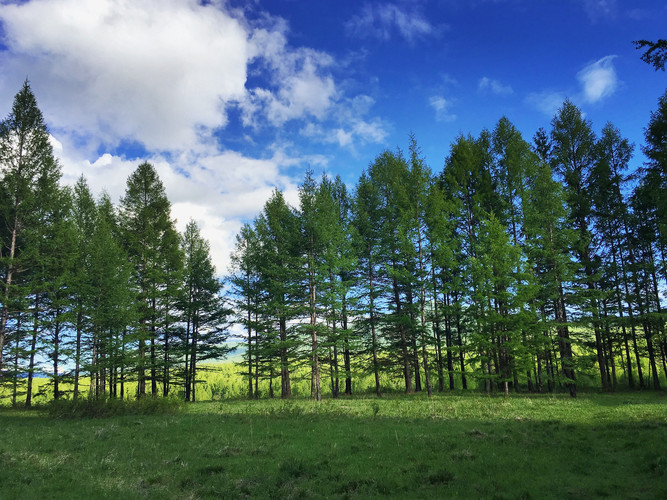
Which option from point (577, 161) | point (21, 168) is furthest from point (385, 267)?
point (21, 168)

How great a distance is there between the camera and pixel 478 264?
24.4 metres

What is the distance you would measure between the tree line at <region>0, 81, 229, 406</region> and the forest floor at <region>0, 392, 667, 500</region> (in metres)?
12.2

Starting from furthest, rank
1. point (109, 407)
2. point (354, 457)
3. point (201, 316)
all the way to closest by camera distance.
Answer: point (201, 316)
point (109, 407)
point (354, 457)

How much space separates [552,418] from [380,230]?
62.6 feet

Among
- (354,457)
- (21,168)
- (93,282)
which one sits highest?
(21,168)

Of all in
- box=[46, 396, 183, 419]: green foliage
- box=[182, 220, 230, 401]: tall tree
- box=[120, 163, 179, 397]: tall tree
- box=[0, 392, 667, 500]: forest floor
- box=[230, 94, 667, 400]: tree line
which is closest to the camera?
box=[0, 392, 667, 500]: forest floor

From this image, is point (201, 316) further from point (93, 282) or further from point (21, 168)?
point (21, 168)

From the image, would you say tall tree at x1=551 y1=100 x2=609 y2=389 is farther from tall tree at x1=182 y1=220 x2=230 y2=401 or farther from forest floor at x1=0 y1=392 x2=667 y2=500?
tall tree at x1=182 y1=220 x2=230 y2=401

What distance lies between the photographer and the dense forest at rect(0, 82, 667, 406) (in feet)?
82.7

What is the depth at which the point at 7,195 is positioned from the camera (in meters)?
25.4

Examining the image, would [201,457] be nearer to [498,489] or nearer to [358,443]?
[358,443]

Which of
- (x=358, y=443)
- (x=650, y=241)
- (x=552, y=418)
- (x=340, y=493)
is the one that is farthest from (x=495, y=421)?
(x=650, y=241)

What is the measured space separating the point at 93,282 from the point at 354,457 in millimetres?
27880

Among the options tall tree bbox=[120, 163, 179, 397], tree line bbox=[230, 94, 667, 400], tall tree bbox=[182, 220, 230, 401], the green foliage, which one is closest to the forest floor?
the green foliage
